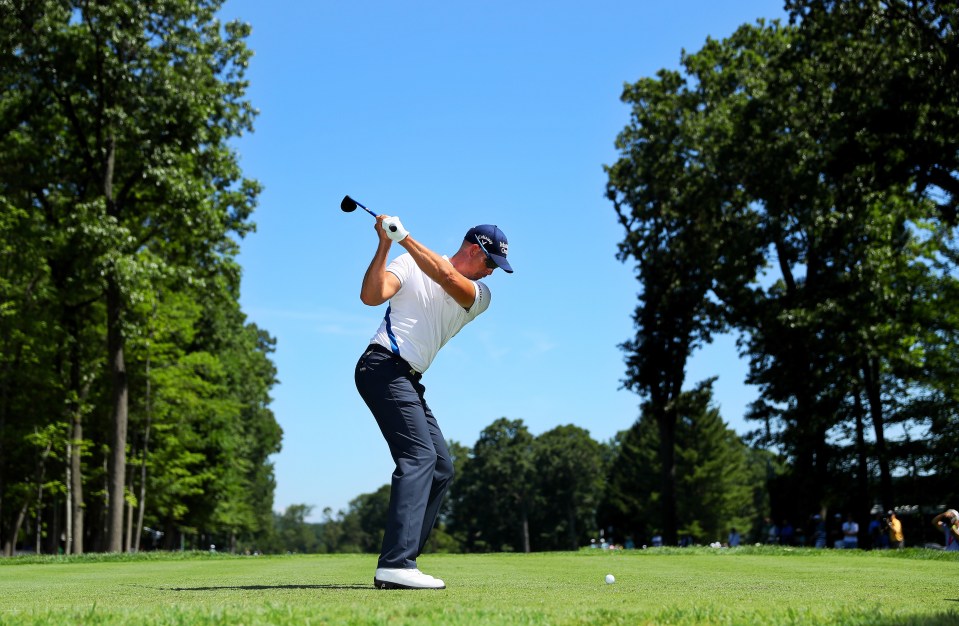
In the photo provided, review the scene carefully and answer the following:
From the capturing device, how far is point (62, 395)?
31.8 meters

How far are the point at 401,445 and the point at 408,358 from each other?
22.6 inches

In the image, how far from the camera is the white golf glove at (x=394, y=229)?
5969mm

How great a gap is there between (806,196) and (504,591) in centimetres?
2583

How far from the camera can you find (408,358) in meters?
6.26

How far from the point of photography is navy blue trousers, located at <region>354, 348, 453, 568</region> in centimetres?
615

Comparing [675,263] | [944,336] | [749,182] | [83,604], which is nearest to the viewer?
[83,604]

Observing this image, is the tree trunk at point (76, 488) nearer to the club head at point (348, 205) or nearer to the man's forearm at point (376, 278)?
the club head at point (348, 205)

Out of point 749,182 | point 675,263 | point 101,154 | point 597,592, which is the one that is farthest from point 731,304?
point 597,592

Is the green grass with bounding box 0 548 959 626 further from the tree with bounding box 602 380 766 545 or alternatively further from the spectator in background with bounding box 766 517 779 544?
the tree with bounding box 602 380 766 545

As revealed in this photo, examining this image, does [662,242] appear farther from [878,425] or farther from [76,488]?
[76,488]

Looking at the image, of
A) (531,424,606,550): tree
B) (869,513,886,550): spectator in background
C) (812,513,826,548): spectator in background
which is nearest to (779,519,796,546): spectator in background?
(812,513,826,548): spectator in background

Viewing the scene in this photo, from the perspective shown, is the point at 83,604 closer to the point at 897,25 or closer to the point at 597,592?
the point at 597,592

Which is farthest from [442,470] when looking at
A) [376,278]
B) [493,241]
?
[493,241]

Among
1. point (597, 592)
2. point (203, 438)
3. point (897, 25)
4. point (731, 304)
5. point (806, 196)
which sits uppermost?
point (897, 25)
